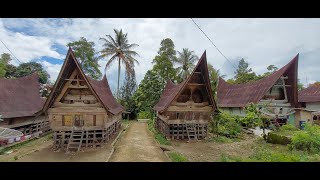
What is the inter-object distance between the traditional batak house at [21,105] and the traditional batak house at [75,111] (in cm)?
349

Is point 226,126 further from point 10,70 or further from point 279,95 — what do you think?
point 10,70

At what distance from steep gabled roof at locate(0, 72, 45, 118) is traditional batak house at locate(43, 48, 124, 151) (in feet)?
18.8

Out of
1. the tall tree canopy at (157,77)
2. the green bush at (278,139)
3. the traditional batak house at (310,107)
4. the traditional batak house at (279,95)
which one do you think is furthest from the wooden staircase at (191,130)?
the tall tree canopy at (157,77)

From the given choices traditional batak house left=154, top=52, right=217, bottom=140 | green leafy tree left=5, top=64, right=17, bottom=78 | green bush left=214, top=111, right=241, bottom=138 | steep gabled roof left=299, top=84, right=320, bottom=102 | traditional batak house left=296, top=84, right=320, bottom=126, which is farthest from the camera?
green leafy tree left=5, top=64, right=17, bottom=78

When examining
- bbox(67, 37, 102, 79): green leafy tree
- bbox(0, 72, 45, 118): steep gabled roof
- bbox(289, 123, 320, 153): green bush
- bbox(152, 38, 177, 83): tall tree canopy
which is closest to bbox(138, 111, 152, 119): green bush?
bbox(152, 38, 177, 83): tall tree canopy

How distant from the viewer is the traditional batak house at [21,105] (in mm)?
19641

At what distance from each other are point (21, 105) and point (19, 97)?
143 cm

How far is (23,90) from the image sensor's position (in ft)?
83.2

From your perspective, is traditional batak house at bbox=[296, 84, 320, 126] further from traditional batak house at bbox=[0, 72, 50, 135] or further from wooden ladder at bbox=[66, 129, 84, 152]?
traditional batak house at bbox=[0, 72, 50, 135]

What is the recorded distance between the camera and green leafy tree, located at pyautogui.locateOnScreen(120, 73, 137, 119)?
4075 centimetres

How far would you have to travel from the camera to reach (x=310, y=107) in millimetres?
26344
